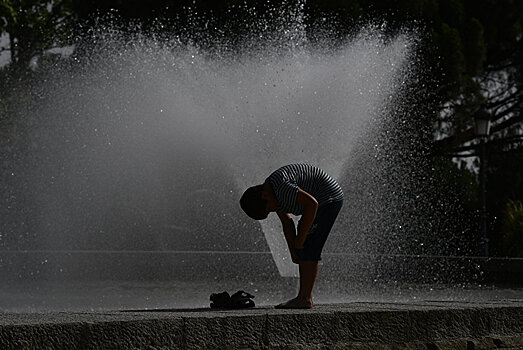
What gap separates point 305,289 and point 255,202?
0.59m

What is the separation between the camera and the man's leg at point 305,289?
5031 millimetres

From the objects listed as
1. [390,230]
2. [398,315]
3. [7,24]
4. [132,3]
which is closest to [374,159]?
[390,230]

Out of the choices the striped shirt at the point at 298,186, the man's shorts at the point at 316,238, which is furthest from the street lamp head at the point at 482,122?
the man's shorts at the point at 316,238

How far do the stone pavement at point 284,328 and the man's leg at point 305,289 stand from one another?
14 centimetres

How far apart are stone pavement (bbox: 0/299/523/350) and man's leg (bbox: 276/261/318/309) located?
14 cm

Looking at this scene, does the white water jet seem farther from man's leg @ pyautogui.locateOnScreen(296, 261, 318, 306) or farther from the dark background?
man's leg @ pyautogui.locateOnScreen(296, 261, 318, 306)

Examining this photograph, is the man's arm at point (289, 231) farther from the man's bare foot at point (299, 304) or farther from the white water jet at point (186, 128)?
the white water jet at point (186, 128)

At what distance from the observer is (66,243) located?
18406 millimetres

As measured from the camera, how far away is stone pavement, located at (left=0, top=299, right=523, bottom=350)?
391cm

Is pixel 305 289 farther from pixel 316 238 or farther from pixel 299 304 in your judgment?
pixel 316 238

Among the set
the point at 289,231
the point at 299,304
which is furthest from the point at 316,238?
the point at 299,304

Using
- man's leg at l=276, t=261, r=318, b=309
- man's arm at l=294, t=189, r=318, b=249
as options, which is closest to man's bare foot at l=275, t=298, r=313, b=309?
man's leg at l=276, t=261, r=318, b=309

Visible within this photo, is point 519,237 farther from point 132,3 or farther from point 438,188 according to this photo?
point 132,3

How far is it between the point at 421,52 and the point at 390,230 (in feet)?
16.2
